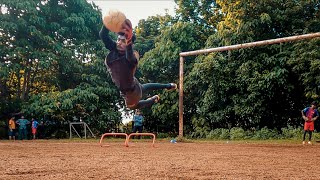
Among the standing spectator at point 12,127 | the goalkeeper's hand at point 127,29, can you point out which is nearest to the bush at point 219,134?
the standing spectator at point 12,127

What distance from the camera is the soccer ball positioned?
4973 millimetres

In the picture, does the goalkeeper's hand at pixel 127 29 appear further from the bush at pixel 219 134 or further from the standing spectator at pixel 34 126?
the standing spectator at pixel 34 126

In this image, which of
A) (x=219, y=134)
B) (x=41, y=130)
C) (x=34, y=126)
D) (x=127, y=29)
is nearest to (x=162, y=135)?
(x=219, y=134)

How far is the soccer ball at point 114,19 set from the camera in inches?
196

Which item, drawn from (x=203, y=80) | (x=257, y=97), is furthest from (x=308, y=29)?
(x=203, y=80)

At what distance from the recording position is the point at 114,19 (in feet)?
16.4

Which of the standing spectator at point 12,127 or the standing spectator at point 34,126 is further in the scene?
the standing spectator at point 34,126

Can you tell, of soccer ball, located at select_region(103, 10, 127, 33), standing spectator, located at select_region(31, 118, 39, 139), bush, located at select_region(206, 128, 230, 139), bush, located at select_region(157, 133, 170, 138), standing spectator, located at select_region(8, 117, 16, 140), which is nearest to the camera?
soccer ball, located at select_region(103, 10, 127, 33)

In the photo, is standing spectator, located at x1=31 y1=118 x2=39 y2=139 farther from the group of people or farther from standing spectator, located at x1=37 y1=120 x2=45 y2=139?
standing spectator, located at x1=37 y1=120 x2=45 y2=139

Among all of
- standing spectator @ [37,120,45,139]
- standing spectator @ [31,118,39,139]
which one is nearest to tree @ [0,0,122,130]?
standing spectator @ [31,118,39,139]

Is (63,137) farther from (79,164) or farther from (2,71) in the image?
(79,164)

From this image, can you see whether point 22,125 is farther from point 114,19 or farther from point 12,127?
point 114,19

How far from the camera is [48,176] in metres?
6.35

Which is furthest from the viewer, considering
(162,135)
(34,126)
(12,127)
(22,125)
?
(162,135)
